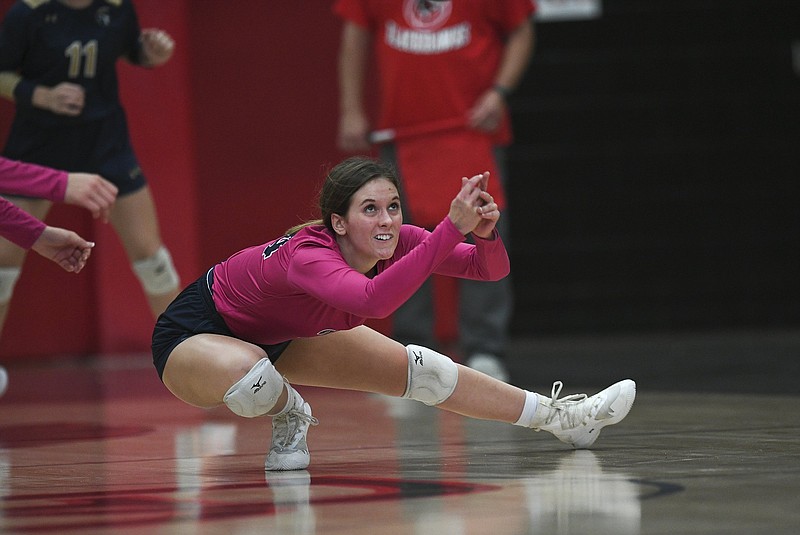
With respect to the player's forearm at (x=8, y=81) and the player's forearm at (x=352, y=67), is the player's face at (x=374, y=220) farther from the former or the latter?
the player's forearm at (x=352, y=67)

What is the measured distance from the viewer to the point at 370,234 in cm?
306

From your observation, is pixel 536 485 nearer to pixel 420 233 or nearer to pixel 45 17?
pixel 420 233

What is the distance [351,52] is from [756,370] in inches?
83.9

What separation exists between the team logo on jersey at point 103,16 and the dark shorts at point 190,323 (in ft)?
5.45

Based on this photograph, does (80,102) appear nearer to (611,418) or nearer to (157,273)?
(157,273)

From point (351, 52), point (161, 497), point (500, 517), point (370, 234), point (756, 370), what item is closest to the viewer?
point (500, 517)

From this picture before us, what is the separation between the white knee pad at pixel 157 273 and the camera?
4.81 meters

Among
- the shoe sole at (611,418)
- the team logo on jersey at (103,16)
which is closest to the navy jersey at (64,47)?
the team logo on jersey at (103,16)

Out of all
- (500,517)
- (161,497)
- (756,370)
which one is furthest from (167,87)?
(500,517)

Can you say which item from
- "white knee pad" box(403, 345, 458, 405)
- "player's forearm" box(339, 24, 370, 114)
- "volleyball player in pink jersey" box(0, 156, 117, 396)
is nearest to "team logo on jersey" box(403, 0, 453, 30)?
"player's forearm" box(339, 24, 370, 114)

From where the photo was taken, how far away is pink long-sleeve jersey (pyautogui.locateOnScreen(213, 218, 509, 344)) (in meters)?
2.87

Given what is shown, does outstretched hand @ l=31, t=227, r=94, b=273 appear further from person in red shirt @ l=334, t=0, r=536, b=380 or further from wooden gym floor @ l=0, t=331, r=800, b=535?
person in red shirt @ l=334, t=0, r=536, b=380

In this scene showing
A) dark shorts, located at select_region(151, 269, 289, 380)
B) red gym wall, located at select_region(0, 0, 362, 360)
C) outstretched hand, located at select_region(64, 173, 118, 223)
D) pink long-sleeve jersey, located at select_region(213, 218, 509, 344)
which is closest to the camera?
pink long-sleeve jersey, located at select_region(213, 218, 509, 344)

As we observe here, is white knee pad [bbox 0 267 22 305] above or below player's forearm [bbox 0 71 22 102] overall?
below
